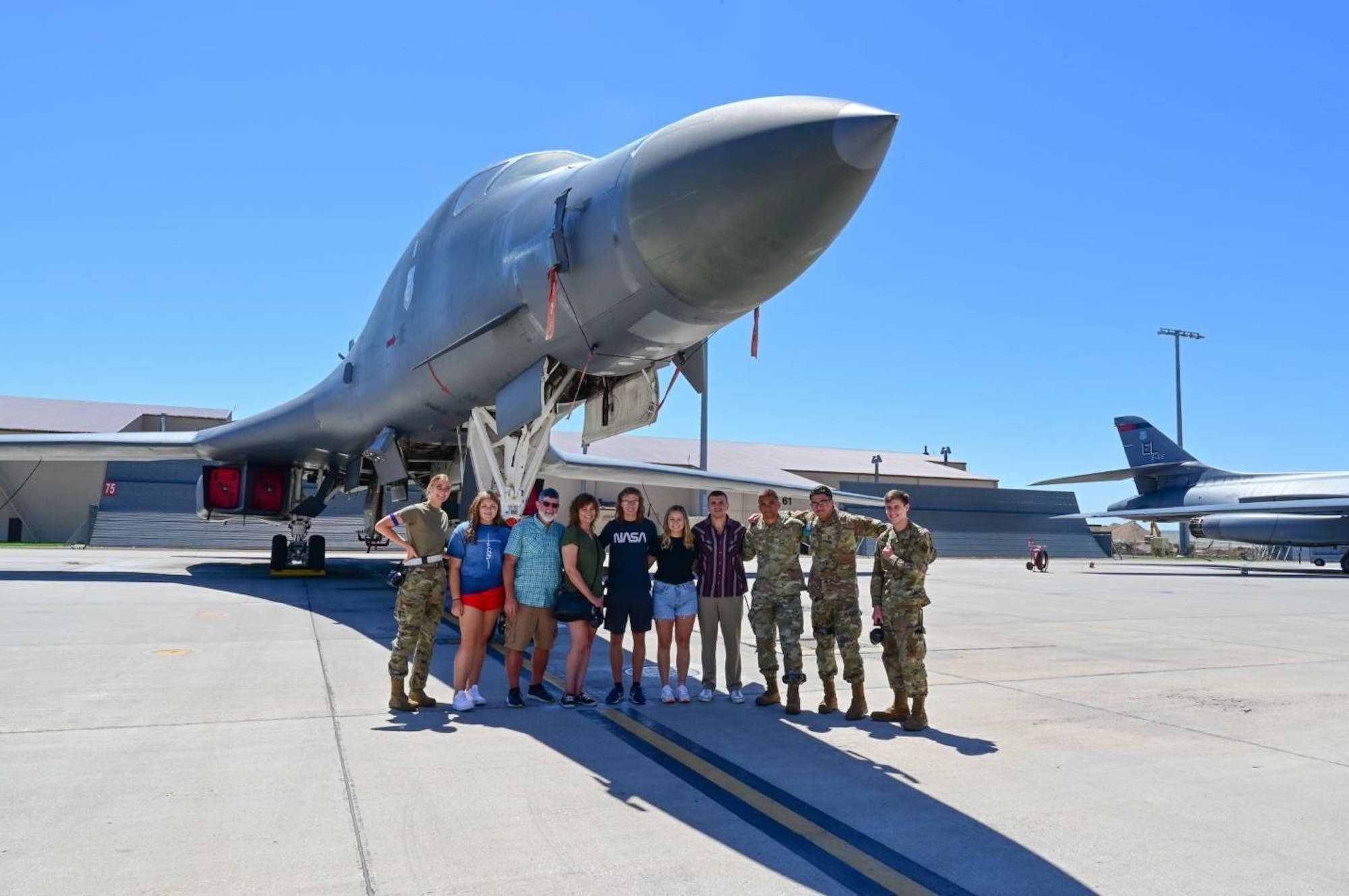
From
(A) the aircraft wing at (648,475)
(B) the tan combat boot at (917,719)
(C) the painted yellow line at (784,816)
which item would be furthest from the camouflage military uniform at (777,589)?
(A) the aircraft wing at (648,475)

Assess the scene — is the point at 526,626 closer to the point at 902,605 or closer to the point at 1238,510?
the point at 902,605

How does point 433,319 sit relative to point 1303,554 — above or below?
above

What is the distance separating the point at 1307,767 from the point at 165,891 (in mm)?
5031

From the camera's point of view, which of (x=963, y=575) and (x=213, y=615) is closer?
(x=213, y=615)

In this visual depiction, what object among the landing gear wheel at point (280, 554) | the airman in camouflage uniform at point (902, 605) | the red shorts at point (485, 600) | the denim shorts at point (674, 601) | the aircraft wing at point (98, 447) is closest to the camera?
the airman in camouflage uniform at point (902, 605)

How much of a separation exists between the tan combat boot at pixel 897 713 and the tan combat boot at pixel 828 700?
282 millimetres

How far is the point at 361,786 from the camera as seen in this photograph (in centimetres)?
402

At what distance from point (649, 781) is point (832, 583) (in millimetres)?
2235

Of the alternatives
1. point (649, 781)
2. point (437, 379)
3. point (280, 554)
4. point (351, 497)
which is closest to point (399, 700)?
point (649, 781)

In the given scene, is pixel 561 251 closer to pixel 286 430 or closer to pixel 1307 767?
pixel 1307 767

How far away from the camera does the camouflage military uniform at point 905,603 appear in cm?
559

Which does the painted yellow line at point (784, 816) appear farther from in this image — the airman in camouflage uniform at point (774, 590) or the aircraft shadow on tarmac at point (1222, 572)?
the aircraft shadow on tarmac at point (1222, 572)

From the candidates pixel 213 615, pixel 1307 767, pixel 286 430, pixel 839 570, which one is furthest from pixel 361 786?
pixel 286 430

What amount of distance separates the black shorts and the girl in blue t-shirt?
69 centimetres
